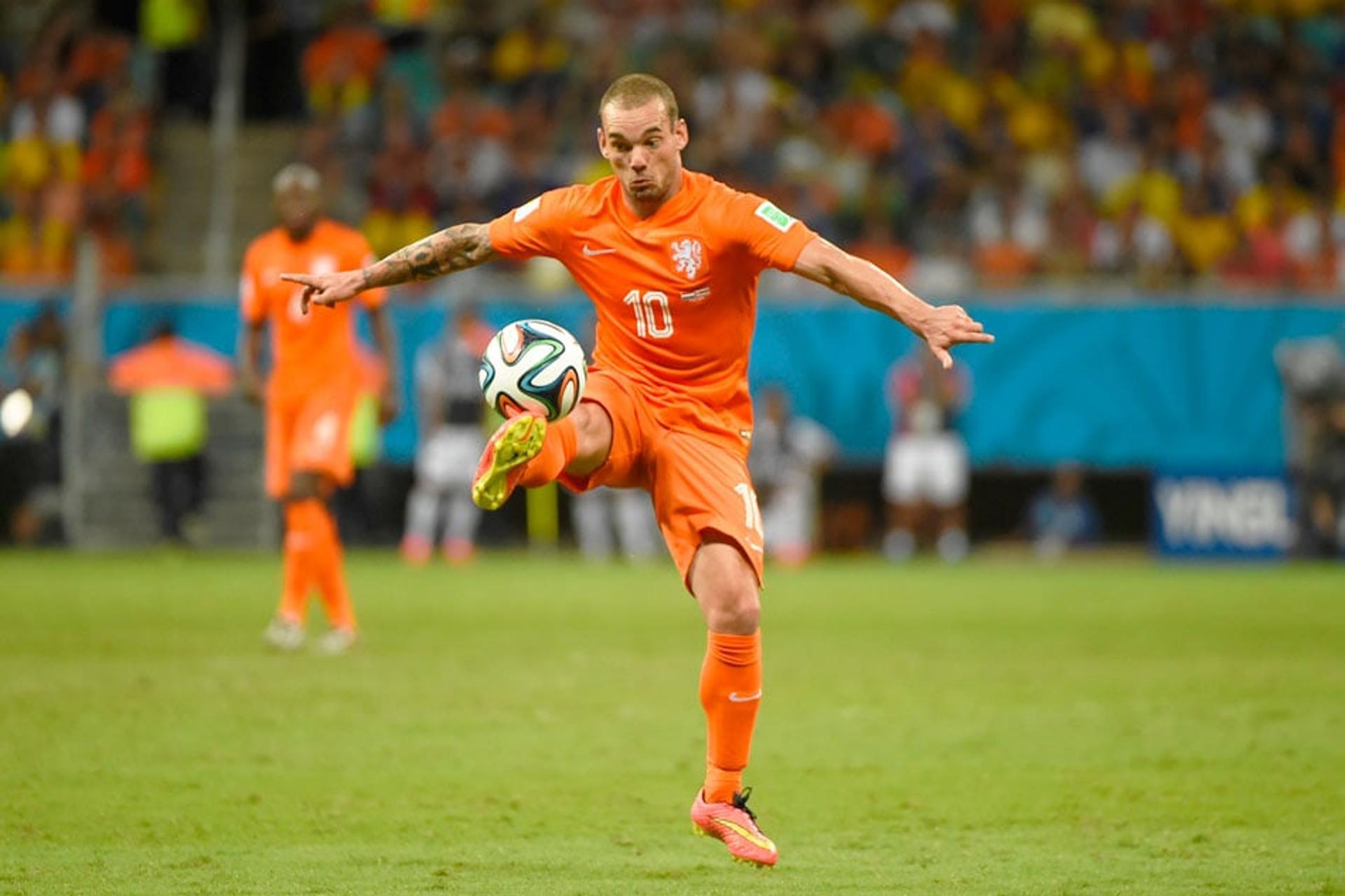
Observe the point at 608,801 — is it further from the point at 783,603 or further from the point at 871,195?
the point at 871,195

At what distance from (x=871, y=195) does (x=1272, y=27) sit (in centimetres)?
617

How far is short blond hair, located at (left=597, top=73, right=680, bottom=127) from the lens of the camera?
7039 millimetres

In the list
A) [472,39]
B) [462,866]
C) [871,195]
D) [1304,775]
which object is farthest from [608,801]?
[472,39]

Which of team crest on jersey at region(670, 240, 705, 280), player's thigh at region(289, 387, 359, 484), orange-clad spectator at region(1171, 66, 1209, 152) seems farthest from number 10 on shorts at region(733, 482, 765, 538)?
orange-clad spectator at region(1171, 66, 1209, 152)

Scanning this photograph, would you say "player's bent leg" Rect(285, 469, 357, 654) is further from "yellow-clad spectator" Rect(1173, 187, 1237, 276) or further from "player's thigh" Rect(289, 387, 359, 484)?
"yellow-clad spectator" Rect(1173, 187, 1237, 276)

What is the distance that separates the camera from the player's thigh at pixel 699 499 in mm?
7094

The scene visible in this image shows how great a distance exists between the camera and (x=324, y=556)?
12.4 meters

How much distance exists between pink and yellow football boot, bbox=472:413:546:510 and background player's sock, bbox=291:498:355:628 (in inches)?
224

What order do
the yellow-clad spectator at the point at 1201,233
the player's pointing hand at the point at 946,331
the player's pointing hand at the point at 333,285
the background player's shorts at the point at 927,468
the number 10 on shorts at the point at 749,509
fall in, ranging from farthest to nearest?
the yellow-clad spectator at the point at 1201,233 → the background player's shorts at the point at 927,468 → the player's pointing hand at the point at 333,285 → the number 10 on shorts at the point at 749,509 → the player's pointing hand at the point at 946,331

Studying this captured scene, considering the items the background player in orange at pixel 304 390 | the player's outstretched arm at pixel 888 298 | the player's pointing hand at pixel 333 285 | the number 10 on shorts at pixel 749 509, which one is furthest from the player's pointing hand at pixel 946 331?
the background player in orange at pixel 304 390

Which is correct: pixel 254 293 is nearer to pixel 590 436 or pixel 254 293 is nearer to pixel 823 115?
pixel 590 436

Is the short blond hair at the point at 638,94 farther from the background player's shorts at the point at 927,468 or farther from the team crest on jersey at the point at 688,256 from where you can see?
the background player's shorts at the point at 927,468

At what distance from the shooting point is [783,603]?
55.0 ft

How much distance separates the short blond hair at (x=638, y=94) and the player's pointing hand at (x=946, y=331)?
1180 millimetres
